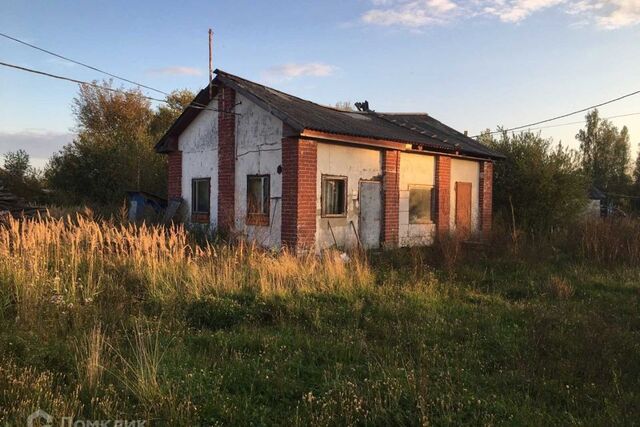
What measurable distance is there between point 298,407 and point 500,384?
6.13ft

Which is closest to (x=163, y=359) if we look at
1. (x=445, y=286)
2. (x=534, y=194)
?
(x=445, y=286)

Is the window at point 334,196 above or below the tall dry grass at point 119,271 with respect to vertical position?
above

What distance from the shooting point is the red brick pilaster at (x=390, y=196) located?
14180 millimetres

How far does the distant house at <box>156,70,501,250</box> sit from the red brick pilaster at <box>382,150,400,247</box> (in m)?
0.03

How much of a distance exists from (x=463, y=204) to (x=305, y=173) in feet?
25.2

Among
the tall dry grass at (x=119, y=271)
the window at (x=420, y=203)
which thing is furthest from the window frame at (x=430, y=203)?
the tall dry grass at (x=119, y=271)

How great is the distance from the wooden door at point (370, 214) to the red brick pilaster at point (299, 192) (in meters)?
1.92

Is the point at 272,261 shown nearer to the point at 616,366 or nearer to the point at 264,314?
the point at 264,314

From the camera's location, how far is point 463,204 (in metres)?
17.4

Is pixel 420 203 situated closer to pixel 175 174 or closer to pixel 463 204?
pixel 463 204

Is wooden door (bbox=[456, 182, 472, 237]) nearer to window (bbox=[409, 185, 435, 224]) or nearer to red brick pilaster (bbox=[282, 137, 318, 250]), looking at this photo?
window (bbox=[409, 185, 435, 224])

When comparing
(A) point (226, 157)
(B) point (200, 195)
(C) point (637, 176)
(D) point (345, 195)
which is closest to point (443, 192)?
(D) point (345, 195)

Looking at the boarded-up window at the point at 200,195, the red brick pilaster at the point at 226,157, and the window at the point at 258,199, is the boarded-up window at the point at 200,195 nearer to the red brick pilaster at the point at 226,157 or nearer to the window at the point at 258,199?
the red brick pilaster at the point at 226,157

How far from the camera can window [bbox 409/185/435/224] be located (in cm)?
1538
